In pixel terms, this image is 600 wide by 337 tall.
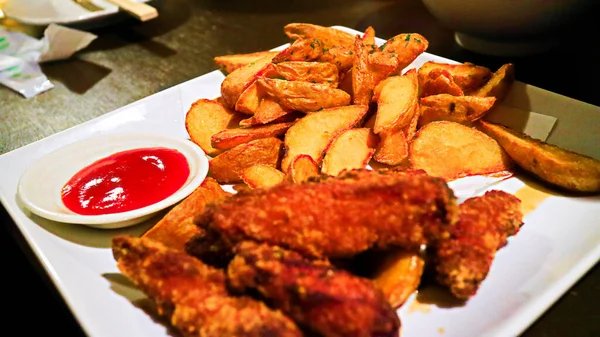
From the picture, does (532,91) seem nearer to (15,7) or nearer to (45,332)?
(45,332)

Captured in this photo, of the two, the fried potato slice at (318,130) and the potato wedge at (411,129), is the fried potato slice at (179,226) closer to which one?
the fried potato slice at (318,130)

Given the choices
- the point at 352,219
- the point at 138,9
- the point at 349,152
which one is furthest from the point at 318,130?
the point at 138,9

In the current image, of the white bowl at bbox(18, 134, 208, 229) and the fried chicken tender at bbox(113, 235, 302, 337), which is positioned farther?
the white bowl at bbox(18, 134, 208, 229)

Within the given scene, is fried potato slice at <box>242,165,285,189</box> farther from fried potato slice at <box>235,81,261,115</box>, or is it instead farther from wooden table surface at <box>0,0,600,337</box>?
wooden table surface at <box>0,0,600,337</box>

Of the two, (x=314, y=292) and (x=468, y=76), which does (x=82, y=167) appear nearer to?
(x=314, y=292)

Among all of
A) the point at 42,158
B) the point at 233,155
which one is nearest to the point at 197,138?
the point at 233,155

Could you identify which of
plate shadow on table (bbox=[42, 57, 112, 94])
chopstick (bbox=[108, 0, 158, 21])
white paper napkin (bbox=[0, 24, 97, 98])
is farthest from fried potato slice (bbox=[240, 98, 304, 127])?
white paper napkin (bbox=[0, 24, 97, 98])
